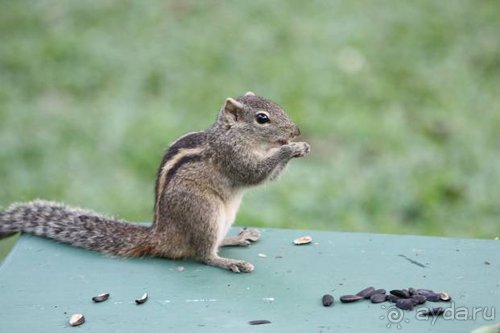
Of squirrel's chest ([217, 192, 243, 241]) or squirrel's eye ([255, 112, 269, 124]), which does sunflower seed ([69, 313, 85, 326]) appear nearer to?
squirrel's chest ([217, 192, 243, 241])

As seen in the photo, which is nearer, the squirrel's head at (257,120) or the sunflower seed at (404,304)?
the sunflower seed at (404,304)

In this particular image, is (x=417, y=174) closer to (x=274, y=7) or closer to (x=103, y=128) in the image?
(x=103, y=128)

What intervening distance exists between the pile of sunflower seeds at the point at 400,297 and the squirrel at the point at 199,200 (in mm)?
564

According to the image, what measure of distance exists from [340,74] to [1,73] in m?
3.00

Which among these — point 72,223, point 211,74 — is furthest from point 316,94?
point 72,223

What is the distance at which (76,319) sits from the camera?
3.20 meters

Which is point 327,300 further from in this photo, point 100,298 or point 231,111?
point 231,111

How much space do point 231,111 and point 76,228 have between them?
2.85ft

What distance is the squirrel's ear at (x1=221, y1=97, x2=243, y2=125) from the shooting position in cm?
412

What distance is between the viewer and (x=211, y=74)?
8.03 metres

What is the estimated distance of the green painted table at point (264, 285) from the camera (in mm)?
3170

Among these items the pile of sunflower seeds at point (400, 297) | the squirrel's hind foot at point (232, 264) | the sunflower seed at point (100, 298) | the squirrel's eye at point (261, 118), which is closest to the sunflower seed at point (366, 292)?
the pile of sunflower seeds at point (400, 297)

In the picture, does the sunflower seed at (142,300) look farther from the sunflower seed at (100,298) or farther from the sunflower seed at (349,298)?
the sunflower seed at (349,298)

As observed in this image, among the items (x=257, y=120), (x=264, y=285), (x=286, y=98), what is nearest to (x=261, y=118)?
(x=257, y=120)
